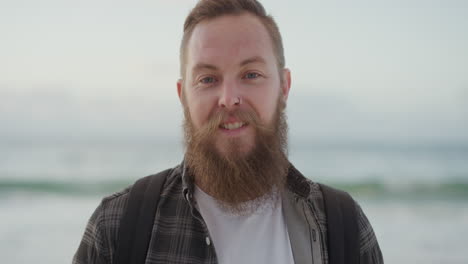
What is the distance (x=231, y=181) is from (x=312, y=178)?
14.5m

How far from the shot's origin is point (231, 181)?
2.09 meters

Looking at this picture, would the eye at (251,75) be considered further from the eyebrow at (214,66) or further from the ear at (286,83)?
the ear at (286,83)

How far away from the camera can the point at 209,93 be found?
2.02m

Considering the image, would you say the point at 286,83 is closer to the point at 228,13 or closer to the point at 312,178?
the point at 228,13

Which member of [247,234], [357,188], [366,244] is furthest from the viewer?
[357,188]

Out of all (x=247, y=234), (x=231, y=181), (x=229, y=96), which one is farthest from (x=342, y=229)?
(x=229, y=96)

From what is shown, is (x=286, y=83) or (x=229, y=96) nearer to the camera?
(x=229, y=96)

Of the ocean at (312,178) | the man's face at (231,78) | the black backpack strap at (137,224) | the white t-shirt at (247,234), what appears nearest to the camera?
the black backpack strap at (137,224)

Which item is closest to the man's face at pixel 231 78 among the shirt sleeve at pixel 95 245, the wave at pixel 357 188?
the shirt sleeve at pixel 95 245

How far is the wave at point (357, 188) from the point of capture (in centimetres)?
1405

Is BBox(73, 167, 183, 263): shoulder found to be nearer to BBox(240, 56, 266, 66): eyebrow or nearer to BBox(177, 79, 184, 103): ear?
BBox(177, 79, 184, 103): ear

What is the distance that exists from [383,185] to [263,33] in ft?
47.3

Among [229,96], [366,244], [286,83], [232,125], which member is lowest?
[366,244]

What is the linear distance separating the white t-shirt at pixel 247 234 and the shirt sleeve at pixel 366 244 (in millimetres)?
374
